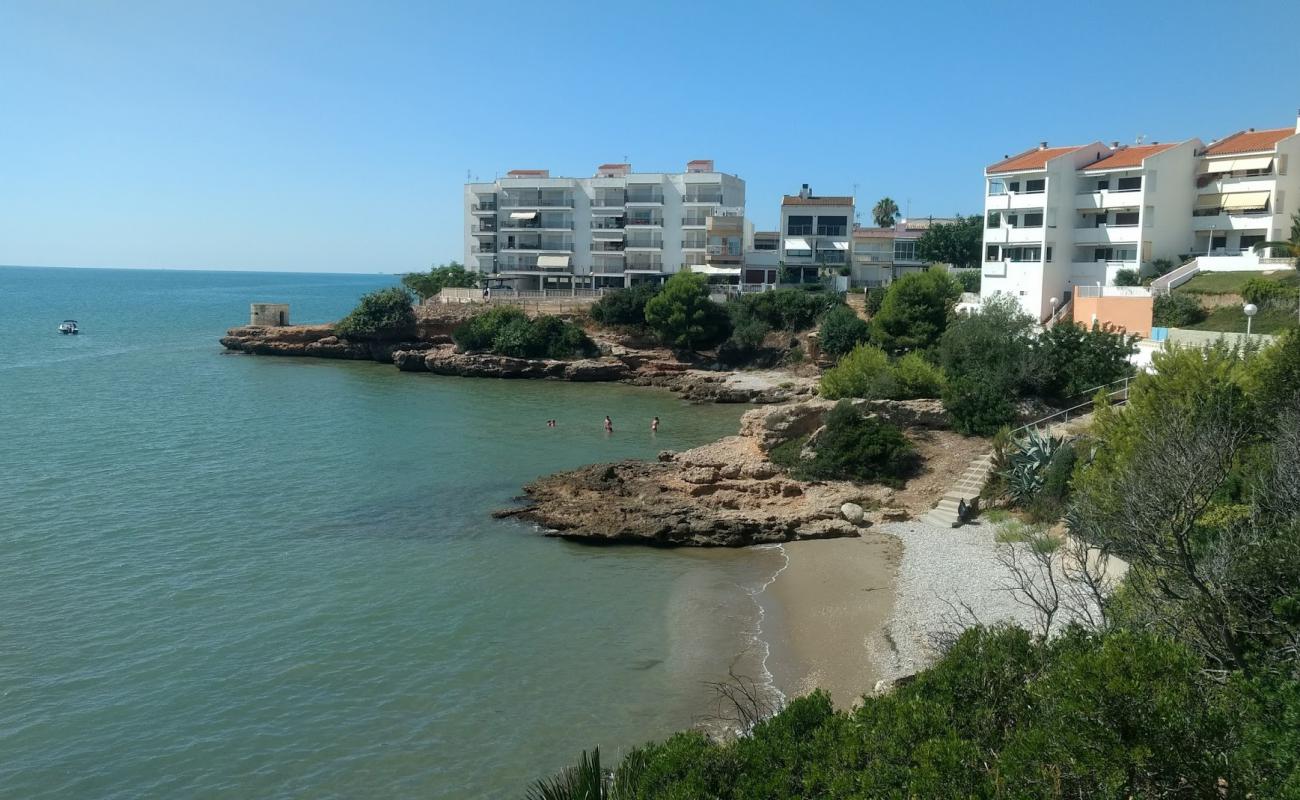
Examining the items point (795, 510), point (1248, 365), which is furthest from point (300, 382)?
point (1248, 365)

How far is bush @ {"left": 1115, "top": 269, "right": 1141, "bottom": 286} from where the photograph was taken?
49.9 m

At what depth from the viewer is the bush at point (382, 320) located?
70.9 metres

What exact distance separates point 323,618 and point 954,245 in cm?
7310

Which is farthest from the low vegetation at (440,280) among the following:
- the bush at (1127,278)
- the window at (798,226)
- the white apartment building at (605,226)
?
→ the bush at (1127,278)

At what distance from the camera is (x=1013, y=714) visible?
965 centimetres

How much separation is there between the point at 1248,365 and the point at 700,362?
44.2 metres

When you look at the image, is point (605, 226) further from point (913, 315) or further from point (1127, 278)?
point (1127, 278)

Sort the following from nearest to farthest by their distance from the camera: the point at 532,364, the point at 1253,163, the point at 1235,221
→ the point at 1253,163, the point at 1235,221, the point at 532,364

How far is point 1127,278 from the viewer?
50.3 metres

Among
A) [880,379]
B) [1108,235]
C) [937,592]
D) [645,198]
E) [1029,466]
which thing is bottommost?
[937,592]

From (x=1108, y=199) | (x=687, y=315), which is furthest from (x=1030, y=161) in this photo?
→ (x=687, y=315)

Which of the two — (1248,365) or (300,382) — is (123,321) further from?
(1248,365)

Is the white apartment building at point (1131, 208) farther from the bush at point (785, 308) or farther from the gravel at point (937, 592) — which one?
the gravel at point (937, 592)

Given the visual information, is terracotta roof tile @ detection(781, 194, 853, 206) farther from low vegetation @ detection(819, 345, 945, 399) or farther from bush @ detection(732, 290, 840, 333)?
low vegetation @ detection(819, 345, 945, 399)
